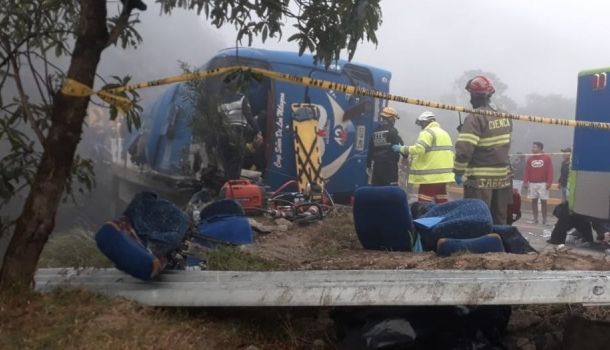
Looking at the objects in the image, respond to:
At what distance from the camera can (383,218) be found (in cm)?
439

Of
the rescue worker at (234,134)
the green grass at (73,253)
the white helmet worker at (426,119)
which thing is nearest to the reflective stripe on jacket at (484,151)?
the white helmet worker at (426,119)

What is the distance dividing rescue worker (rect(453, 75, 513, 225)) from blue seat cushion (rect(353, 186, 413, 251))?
1999mm

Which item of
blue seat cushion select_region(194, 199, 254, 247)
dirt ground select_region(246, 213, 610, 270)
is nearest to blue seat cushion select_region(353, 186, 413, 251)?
→ dirt ground select_region(246, 213, 610, 270)

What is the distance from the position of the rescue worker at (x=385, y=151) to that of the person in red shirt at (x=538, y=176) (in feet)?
13.3

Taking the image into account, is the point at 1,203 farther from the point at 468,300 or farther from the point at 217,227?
the point at 468,300

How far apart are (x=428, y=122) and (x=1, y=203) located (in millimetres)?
4973

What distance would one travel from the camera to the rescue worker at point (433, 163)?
7.09m

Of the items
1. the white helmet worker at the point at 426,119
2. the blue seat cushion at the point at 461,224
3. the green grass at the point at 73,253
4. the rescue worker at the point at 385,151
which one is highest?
the white helmet worker at the point at 426,119

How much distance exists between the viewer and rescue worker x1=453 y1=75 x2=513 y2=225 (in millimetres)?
6160

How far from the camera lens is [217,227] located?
4.73 meters

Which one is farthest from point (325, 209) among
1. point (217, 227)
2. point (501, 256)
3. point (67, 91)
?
point (67, 91)

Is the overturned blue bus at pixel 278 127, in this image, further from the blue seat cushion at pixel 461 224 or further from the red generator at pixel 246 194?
the blue seat cushion at pixel 461 224

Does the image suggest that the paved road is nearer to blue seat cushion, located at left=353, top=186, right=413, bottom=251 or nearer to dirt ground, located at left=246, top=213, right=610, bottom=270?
dirt ground, located at left=246, top=213, right=610, bottom=270

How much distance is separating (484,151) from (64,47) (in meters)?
4.07
